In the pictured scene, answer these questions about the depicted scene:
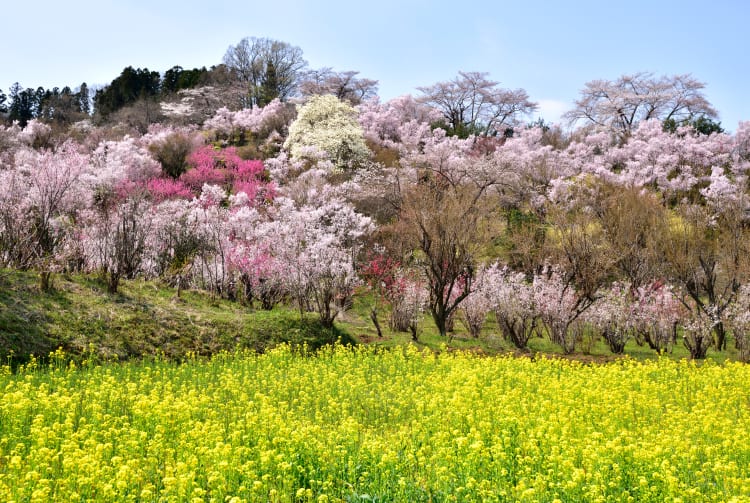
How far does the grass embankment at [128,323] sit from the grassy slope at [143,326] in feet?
0.06

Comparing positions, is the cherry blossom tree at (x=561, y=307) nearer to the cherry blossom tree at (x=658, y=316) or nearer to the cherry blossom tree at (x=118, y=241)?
the cherry blossom tree at (x=658, y=316)

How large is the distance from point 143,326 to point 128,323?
1.16 feet

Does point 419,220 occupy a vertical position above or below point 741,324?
above

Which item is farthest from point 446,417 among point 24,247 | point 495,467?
point 24,247

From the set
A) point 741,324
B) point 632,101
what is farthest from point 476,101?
point 741,324

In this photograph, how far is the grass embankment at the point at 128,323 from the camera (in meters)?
11.9

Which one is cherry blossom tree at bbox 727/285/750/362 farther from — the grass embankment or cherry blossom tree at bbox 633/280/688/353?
the grass embankment

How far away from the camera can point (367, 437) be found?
23.4 ft

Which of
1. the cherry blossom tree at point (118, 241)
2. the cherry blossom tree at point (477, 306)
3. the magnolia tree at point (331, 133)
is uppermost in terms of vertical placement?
the magnolia tree at point (331, 133)

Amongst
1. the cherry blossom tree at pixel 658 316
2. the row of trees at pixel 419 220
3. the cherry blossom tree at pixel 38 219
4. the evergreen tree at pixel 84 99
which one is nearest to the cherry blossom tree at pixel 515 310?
the row of trees at pixel 419 220

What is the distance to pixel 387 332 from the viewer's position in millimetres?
19641

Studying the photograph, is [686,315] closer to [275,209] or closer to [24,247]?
[275,209]

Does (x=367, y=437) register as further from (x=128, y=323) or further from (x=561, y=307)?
(x=561, y=307)

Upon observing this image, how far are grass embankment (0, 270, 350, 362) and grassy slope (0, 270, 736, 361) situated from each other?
20 millimetres
